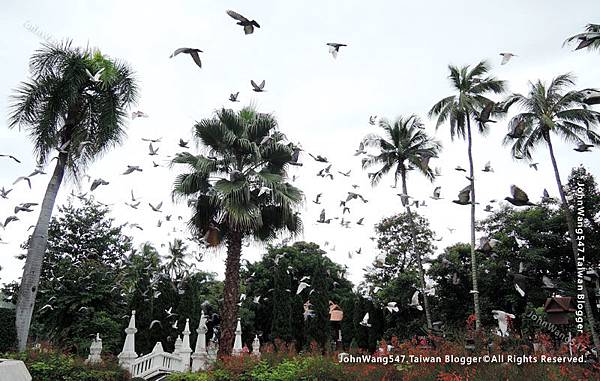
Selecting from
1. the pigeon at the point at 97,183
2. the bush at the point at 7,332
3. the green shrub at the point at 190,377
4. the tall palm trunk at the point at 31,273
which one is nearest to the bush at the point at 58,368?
the bush at the point at 7,332

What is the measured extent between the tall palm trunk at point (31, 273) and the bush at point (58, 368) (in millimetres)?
1060

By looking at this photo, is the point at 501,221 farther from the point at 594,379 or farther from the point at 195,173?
the point at 594,379

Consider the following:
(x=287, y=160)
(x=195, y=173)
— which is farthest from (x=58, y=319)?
(x=287, y=160)

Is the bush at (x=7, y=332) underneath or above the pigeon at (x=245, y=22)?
underneath

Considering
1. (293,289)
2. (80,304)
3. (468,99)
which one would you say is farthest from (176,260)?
(468,99)

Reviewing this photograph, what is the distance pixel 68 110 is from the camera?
12.8 m

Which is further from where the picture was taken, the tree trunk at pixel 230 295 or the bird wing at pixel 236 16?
the tree trunk at pixel 230 295

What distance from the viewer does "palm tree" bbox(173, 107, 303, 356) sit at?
37.8 feet

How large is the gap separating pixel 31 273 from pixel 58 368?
113 inches

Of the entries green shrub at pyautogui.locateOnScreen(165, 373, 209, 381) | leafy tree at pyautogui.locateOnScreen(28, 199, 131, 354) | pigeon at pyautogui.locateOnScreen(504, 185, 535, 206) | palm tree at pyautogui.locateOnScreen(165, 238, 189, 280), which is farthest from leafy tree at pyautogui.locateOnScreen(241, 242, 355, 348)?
pigeon at pyautogui.locateOnScreen(504, 185, 535, 206)

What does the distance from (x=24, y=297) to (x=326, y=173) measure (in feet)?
26.3

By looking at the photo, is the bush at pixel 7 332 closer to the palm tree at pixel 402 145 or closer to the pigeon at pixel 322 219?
the pigeon at pixel 322 219

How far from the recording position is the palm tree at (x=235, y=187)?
1151cm

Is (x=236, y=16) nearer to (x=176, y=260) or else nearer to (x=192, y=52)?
(x=192, y=52)
